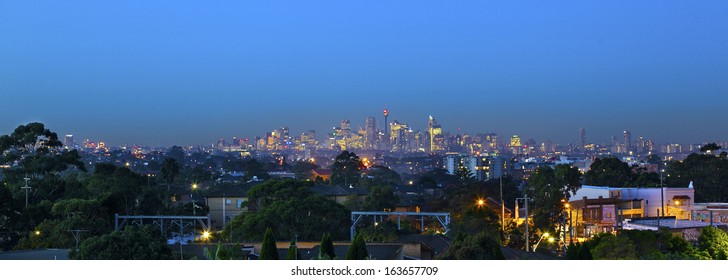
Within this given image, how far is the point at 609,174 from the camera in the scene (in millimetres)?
39844

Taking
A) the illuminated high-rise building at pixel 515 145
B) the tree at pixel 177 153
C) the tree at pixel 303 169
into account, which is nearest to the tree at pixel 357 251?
the tree at pixel 303 169

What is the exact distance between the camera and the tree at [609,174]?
3934 centimetres

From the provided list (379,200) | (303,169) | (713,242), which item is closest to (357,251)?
(713,242)

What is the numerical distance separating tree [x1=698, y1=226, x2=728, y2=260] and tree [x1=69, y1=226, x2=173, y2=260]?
786cm

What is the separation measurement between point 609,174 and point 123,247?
107 ft

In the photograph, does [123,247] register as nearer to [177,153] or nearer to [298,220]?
[298,220]

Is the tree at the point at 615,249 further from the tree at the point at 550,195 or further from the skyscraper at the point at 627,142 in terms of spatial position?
the skyscraper at the point at 627,142

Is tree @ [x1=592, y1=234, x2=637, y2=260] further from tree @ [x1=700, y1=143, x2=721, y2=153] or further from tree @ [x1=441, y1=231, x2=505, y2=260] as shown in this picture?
tree @ [x1=700, y1=143, x2=721, y2=153]

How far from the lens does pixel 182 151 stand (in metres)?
83.2

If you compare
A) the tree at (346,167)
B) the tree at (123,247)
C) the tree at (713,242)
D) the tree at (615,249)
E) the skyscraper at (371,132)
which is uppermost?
the skyscraper at (371,132)

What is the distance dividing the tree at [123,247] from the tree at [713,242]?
7855mm
